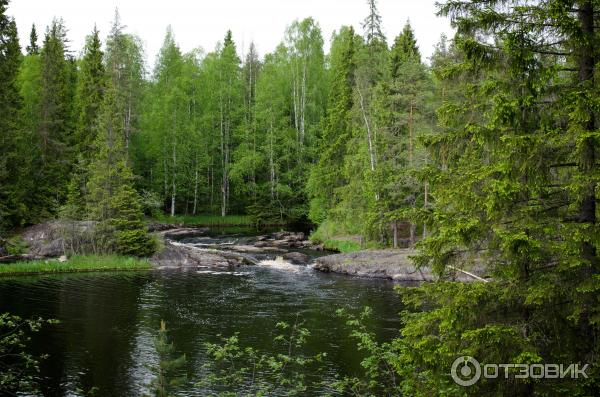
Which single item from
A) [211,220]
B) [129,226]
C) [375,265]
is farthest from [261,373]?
[211,220]

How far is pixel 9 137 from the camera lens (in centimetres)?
3325

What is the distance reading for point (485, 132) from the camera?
7.05 meters

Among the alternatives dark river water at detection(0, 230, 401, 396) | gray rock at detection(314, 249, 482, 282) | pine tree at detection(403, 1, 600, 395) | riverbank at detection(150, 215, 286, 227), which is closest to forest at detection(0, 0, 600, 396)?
pine tree at detection(403, 1, 600, 395)

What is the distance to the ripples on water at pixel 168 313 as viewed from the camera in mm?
13055

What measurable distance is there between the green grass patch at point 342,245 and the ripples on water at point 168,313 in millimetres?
7504

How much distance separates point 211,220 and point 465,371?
156ft

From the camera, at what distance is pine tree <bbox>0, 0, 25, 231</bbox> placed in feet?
102

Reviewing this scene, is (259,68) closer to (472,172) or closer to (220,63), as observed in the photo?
(220,63)

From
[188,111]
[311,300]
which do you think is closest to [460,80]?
[311,300]

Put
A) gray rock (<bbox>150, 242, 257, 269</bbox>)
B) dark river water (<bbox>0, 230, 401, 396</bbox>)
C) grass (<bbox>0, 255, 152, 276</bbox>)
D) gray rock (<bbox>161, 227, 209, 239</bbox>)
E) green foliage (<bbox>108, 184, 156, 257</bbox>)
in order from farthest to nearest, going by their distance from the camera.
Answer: gray rock (<bbox>161, 227, 209, 239</bbox>)
gray rock (<bbox>150, 242, 257, 269</bbox>)
green foliage (<bbox>108, 184, 156, 257</bbox>)
grass (<bbox>0, 255, 152, 276</bbox>)
dark river water (<bbox>0, 230, 401, 396</bbox>)

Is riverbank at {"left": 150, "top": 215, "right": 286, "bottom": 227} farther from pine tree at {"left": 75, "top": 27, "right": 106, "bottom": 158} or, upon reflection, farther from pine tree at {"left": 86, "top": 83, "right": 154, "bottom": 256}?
pine tree at {"left": 86, "top": 83, "right": 154, "bottom": 256}

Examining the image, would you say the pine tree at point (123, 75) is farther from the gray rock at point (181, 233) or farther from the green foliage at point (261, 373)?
the green foliage at point (261, 373)

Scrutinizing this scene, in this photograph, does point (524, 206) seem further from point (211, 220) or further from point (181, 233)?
point (211, 220)

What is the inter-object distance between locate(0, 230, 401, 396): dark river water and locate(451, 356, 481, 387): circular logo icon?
253 inches
